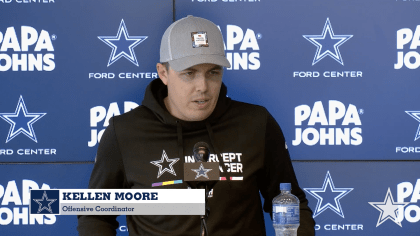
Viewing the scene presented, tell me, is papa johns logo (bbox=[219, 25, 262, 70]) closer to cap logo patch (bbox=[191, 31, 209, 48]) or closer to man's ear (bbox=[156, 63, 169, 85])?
man's ear (bbox=[156, 63, 169, 85])

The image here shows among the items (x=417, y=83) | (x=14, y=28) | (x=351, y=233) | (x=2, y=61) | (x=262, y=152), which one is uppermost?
(x=14, y=28)

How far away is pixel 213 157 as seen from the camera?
170cm

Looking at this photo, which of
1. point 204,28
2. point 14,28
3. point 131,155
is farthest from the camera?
point 14,28

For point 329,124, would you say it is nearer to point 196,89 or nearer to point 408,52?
point 408,52

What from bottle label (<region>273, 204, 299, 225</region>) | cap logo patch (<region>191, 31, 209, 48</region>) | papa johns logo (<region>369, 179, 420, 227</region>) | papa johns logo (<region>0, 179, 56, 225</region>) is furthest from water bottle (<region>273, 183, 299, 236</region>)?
papa johns logo (<region>0, 179, 56, 225</region>)

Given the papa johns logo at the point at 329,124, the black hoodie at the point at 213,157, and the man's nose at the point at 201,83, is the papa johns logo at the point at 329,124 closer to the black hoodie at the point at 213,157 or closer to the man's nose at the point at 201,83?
the black hoodie at the point at 213,157

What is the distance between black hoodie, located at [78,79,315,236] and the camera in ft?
5.45

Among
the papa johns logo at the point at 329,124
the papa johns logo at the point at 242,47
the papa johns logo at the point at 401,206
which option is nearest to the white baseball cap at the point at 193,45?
the papa johns logo at the point at 242,47

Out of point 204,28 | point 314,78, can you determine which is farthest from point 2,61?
point 314,78

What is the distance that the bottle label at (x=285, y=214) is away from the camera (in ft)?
4.55

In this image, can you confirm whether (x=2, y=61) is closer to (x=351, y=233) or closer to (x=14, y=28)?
(x=14, y=28)

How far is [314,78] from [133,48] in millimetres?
837

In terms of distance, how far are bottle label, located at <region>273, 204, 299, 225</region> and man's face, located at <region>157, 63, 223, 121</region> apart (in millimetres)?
411

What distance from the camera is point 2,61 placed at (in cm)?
236
